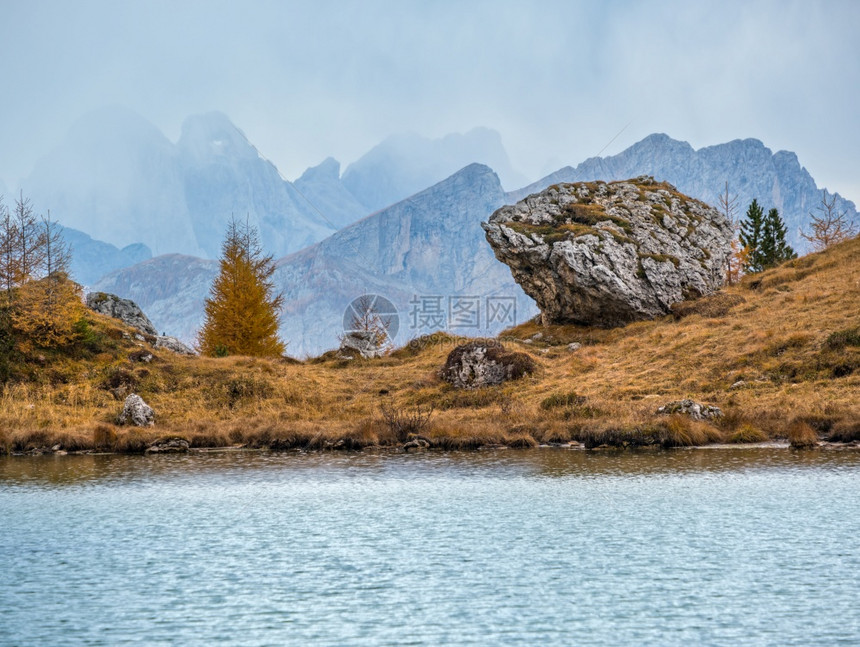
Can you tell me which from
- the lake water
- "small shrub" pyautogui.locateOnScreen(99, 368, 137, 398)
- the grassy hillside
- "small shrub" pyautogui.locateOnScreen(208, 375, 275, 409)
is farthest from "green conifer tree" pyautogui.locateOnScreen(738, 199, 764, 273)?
A: "small shrub" pyautogui.locateOnScreen(99, 368, 137, 398)

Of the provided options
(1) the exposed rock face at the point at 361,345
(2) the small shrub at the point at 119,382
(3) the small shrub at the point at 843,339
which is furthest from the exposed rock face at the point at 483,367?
(2) the small shrub at the point at 119,382

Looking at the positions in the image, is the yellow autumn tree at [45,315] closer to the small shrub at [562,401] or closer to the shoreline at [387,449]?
the shoreline at [387,449]

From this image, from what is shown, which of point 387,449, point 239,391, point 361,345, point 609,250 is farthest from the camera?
point 361,345

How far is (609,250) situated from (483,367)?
15.6 m

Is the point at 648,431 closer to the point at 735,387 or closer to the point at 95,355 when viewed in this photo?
the point at 735,387

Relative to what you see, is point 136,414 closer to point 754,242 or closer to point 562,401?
point 562,401

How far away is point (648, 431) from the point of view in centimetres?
2859

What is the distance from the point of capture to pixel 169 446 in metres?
32.6

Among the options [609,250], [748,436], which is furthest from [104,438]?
[609,250]

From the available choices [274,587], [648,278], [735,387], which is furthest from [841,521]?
[648,278]

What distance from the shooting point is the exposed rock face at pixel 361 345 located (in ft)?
184

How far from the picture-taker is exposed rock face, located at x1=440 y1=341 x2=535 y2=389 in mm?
42062

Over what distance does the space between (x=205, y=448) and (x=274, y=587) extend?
21983 millimetres

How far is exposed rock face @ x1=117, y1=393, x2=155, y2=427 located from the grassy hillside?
0.76 meters
